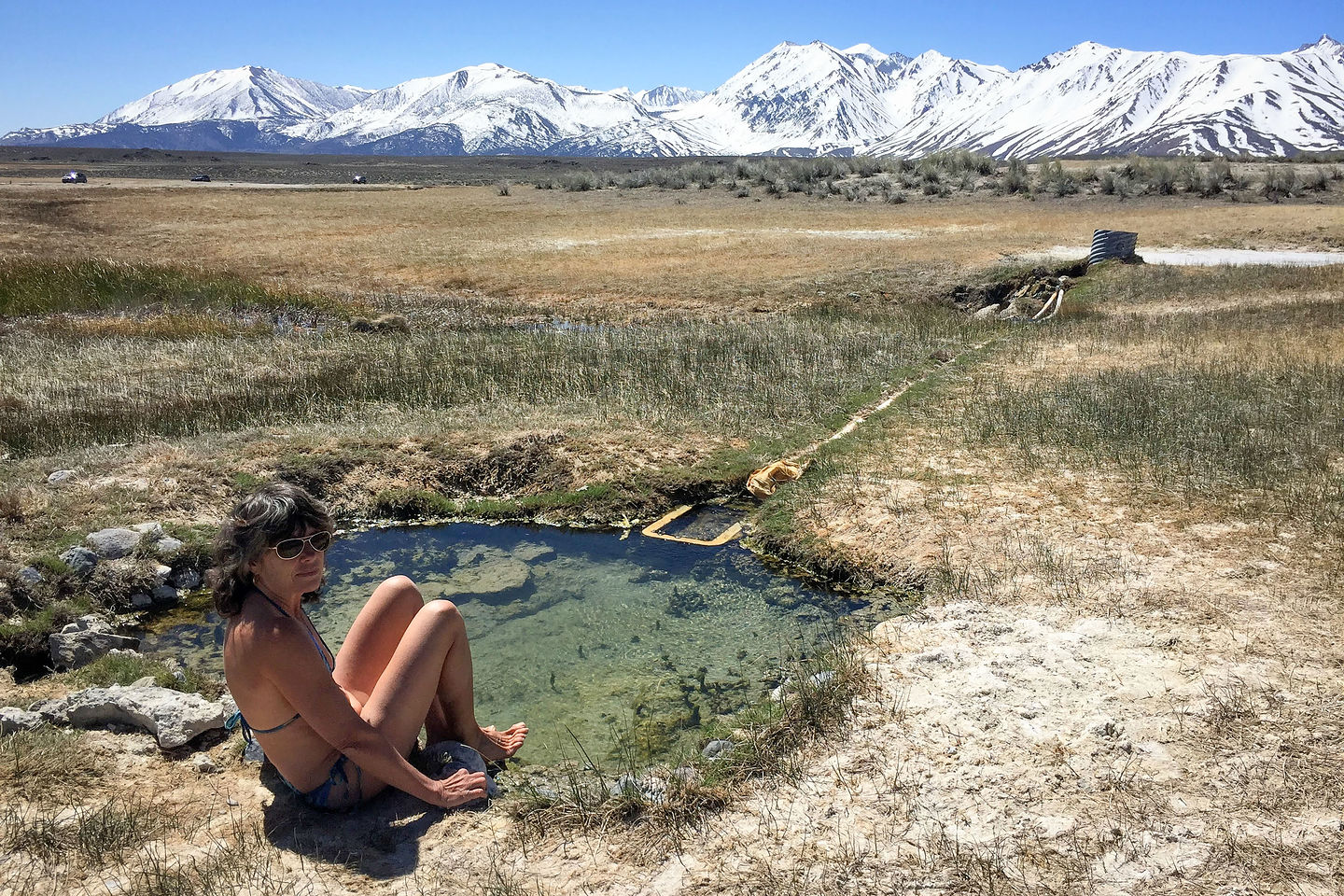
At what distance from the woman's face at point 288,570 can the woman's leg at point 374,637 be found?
614mm

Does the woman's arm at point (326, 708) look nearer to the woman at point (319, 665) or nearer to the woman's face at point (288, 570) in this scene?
the woman at point (319, 665)

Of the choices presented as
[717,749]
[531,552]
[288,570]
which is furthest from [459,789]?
[531,552]

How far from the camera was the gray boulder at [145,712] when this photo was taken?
17.2ft

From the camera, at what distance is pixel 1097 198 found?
4056cm

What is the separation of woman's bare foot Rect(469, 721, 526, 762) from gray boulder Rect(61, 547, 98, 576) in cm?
444

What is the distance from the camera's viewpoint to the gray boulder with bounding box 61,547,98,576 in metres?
7.62

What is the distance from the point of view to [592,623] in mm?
7332

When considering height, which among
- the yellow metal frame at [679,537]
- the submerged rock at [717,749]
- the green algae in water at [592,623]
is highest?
the yellow metal frame at [679,537]

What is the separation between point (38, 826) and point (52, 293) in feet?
63.3

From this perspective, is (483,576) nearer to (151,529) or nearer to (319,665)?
(151,529)

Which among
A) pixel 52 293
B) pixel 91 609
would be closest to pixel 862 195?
pixel 52 293

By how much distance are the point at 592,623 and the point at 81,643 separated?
3.68 meters

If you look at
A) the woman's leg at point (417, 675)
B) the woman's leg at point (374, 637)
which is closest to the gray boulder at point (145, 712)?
the woman's leg at point (374, 637)

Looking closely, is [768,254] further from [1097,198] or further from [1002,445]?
[1097,198]
